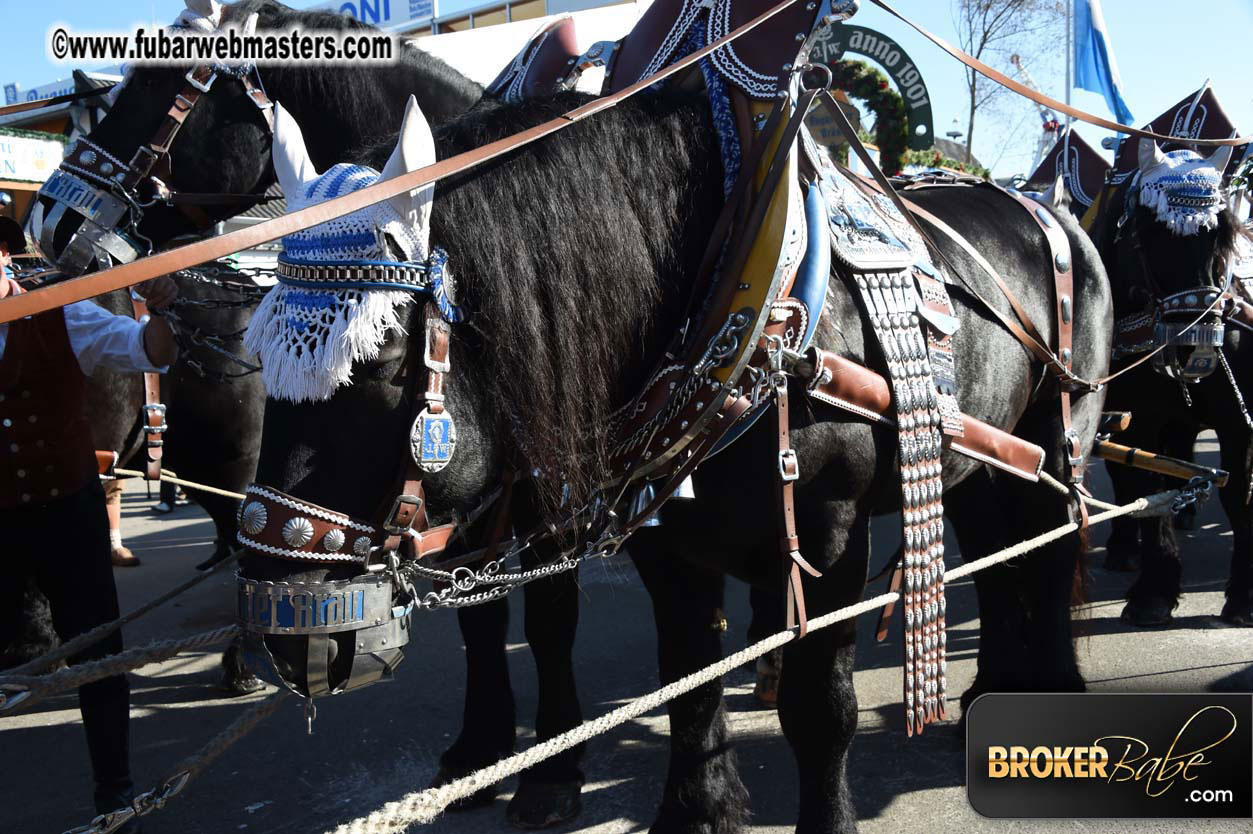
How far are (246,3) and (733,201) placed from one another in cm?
194

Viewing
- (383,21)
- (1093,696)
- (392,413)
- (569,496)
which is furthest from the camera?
(383,21)

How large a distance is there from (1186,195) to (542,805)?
352cm

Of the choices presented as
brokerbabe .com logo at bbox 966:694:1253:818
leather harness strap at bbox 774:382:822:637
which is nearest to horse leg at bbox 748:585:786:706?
brokerbabe .com logo at bbox 966:694:1253:818

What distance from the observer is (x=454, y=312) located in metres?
1.64

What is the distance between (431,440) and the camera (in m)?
1.59

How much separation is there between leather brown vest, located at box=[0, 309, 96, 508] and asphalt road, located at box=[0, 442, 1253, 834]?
114cm

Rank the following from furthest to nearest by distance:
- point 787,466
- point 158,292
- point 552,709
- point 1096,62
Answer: point 1096,62 → point 552,709 → point 158,292 → point 787,466

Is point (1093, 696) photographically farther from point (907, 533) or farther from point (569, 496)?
point (569, 496)

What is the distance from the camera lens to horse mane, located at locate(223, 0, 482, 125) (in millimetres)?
2977

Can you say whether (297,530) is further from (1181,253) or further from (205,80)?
(1181,253)

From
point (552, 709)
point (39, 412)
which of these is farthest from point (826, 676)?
point (39, 412)

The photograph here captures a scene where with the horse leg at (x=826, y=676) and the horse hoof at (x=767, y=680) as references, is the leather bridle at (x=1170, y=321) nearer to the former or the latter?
the horse hoof at (x=767, y=680)

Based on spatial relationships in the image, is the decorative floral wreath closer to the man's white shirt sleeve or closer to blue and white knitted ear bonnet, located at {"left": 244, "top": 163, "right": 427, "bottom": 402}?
the man's white shirt sleeve

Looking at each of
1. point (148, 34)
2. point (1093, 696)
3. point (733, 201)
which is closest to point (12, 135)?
point (148, 34)
